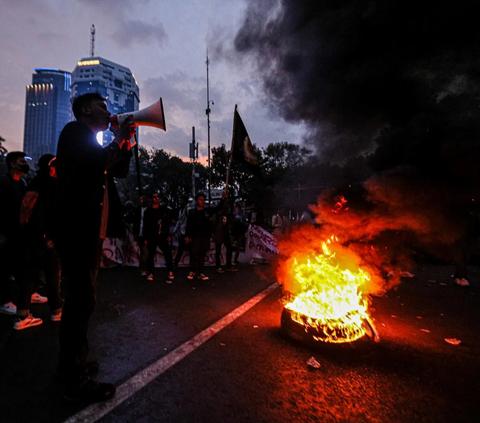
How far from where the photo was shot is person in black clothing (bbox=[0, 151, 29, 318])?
3967 millimetres

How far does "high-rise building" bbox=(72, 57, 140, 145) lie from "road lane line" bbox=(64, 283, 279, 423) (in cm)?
14141

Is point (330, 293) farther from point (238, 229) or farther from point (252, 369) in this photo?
point (238, 229)

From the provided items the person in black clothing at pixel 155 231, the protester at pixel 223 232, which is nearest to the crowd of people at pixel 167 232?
the person in black clothing at pixel 155 231

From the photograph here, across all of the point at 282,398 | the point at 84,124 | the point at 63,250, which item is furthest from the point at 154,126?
the point at 282,398

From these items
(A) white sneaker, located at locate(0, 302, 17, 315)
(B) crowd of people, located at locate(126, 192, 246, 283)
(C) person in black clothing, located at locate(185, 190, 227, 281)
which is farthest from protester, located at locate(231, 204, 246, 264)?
(A) white sneaker, located at locate(0, 302, 17, 315)

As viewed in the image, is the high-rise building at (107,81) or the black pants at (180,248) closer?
the black pants at (180,248)

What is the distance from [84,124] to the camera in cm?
251

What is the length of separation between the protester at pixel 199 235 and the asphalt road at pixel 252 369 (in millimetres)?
2159

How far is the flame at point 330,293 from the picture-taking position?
3291 mm

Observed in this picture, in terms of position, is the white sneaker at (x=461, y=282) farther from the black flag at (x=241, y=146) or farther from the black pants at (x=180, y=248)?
the black pants at (x=180, y=248)

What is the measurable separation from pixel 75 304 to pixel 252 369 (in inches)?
64.5

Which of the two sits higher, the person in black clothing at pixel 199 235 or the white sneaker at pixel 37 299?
the person in black clothing at pixel 199 235

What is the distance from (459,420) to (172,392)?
209 centimetres

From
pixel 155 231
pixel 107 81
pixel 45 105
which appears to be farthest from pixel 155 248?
pixel 45 105
